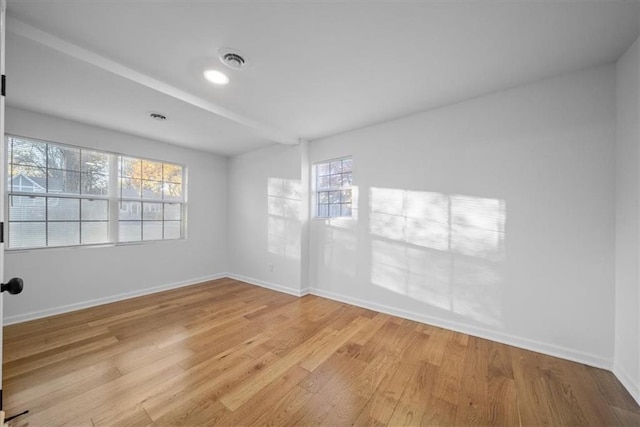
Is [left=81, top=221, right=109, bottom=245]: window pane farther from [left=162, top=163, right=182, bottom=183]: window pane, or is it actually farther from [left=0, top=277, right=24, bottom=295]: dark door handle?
[left=0, top=277, right=24, bottom=295]: dark door handle

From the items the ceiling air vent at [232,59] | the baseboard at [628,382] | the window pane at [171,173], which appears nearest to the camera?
the baseboard at [628,382]

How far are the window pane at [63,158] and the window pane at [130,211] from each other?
687 mm

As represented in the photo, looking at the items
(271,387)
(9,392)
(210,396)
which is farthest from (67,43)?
(271,387)

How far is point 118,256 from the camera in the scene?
3502 millimetres

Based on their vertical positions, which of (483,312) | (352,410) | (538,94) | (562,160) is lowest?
(352,410)

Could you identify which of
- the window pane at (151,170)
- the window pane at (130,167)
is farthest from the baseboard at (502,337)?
the window pane at (130,167)

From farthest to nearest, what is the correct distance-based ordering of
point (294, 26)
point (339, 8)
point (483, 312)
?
1. point (483, 312)
2. point (294, 26)
3. point (339, 8)

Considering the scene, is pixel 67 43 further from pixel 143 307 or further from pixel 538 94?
pixel 538 94

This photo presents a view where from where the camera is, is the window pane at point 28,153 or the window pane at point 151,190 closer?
the window pane at point 28,153

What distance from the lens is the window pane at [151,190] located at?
385 cm

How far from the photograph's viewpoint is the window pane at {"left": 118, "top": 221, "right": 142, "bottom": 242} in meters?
3.57

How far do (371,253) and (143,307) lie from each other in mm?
3061

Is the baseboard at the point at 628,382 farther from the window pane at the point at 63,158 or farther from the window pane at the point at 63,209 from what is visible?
the window pane at the point at 63,158

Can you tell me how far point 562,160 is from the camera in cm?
213
